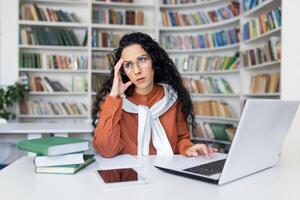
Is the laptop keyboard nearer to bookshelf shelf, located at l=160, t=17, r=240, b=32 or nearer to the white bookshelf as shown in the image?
the white bookshelf

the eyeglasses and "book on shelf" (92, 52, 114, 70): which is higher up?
"book on shelf" (92, 52, 114, 70)

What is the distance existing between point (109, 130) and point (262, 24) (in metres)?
2.92

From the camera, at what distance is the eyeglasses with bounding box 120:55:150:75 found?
5.25ft

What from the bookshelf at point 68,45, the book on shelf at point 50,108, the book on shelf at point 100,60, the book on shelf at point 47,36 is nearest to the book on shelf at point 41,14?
the bookshelf at point 68,45

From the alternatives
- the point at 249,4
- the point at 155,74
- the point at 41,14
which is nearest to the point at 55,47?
the point at 41,14

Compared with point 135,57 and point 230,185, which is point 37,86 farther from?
point 230,185

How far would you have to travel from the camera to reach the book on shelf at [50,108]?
4.64m

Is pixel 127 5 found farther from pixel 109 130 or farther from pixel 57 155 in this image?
pixel 57 155

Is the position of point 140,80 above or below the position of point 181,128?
above

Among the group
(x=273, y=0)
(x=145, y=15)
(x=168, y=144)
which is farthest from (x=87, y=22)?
(x=168, y=144)

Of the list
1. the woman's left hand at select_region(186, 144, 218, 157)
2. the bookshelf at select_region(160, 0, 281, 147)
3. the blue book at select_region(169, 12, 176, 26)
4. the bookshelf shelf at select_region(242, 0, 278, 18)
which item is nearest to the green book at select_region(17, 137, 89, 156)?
the woman's left hand at select_region(186, 144, 218, 157)

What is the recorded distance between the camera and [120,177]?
990 mm

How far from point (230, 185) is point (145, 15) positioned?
4421 millimetres

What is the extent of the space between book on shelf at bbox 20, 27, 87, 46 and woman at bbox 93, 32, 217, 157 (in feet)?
10.4
